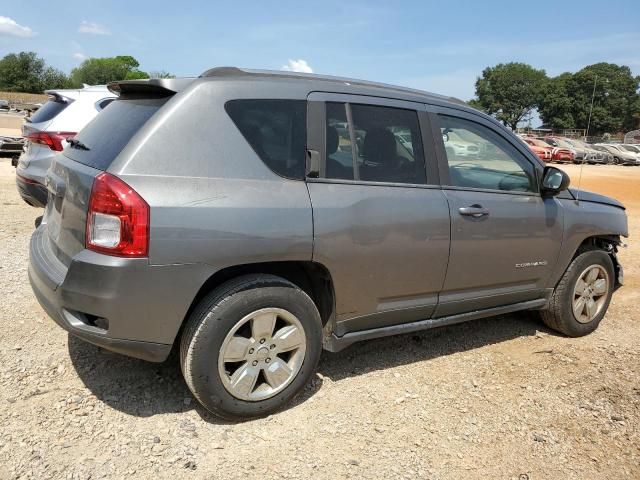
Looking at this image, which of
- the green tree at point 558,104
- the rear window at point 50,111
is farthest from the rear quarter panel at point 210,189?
the green tree at point 558,104

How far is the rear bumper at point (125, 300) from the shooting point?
264cm

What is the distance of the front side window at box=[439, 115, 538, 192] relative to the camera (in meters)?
3.78

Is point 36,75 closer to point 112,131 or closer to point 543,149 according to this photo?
point 543,149

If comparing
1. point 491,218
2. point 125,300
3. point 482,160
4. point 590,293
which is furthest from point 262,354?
point 590,293

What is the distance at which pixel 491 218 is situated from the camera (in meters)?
3.78

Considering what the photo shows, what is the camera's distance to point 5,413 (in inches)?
118

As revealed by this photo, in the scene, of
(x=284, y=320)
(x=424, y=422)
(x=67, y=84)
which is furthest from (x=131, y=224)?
(x=67, y=84)

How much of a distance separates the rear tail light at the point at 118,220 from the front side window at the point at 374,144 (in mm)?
1106

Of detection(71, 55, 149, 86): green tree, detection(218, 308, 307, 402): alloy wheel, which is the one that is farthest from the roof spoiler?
detection(71, 55, 149, 86): green tree

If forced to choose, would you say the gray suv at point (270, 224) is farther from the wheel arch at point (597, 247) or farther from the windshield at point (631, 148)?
the windshield at point (631, 148)

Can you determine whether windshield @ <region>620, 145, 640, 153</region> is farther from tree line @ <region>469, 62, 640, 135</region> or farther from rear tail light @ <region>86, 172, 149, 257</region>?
rear tail light @ <region>86, 172, 149, 257</region>

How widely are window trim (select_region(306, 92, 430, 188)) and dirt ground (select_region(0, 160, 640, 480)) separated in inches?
52.7

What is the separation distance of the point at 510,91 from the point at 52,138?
104275 mm

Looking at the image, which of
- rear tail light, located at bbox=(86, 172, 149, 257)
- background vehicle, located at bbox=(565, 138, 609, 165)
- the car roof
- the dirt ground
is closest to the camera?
rear tail light, located at bbox=(86, 172, 149, 257)
